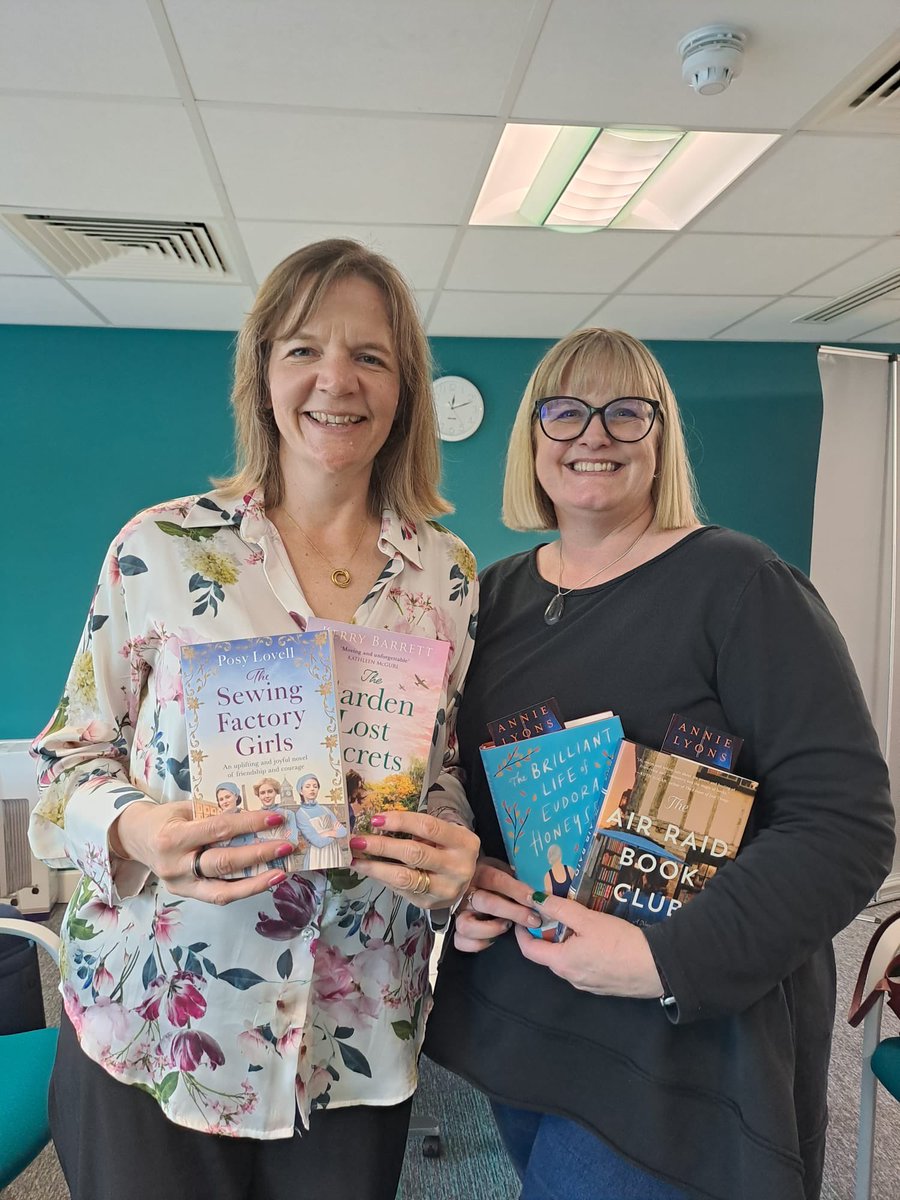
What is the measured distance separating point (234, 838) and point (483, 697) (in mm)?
454

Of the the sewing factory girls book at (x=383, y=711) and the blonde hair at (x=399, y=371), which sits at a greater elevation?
the blonde hair at (x=399, y=371)

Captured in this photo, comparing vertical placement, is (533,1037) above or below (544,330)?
below

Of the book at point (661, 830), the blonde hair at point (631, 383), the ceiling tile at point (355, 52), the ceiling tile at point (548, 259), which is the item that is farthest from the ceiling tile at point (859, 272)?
the book at point (661, 830)

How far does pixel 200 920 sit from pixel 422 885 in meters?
0.29

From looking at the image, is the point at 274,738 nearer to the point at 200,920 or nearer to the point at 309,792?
the point at 309,792

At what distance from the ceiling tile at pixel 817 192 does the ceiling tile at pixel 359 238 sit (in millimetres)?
1019

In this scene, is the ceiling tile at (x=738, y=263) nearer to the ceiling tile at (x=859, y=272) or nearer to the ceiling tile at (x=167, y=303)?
the ceiling tile at (x=859, y=272)

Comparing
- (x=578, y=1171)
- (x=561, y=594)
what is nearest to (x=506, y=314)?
(x=561, y=594)

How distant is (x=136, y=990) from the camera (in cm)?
92

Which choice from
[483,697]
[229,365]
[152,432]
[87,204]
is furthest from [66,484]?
[483,697]

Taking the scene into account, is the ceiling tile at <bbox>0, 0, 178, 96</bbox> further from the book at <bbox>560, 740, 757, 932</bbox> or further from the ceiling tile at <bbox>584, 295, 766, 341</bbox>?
the ceiling tile at <bbox>584, 295, 766, 341</bbox>

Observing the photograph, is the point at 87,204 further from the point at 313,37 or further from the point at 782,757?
the point at 782,757

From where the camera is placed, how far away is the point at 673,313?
12.8ft

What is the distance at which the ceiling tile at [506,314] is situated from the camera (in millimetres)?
3631
